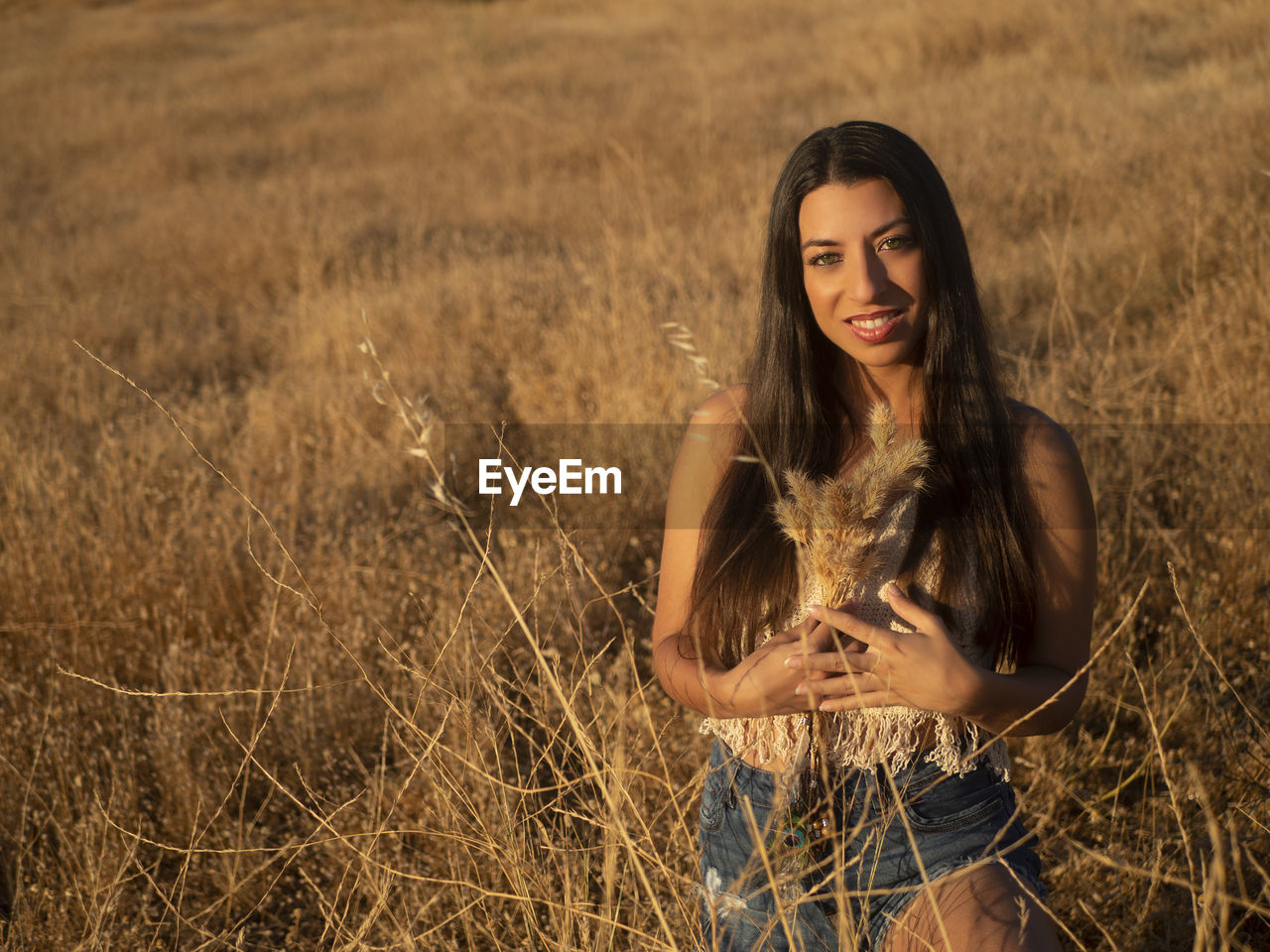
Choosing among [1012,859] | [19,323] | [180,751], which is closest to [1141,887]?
[1012,859]

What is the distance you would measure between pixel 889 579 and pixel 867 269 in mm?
545

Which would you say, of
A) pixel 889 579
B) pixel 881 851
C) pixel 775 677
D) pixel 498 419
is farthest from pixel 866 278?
pixel 498 419

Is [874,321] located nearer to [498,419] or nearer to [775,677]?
[775,677]

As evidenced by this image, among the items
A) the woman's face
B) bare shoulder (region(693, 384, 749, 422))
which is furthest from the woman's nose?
bare shoulder (region(693, 384, 749, 422))

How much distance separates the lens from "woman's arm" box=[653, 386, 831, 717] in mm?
1569

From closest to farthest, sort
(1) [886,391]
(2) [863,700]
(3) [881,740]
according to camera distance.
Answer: (2) [863,700] → (3) [881,740] → (1) [886,391]

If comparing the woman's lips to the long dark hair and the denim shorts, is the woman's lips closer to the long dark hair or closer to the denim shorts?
the long dark hair

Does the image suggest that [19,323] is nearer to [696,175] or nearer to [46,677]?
[46,677]

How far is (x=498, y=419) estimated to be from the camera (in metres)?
4.59

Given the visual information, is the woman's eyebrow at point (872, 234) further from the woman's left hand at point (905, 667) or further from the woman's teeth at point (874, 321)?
the woman's left hand at point (905, 667)

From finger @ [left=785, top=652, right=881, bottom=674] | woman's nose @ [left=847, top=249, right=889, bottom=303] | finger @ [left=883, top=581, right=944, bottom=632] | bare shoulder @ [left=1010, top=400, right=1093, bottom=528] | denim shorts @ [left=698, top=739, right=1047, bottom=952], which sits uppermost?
woman's nose @ [left=847, top=249, right=889, bottom=303]

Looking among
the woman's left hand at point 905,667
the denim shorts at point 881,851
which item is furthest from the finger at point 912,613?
the denim shorts at point 881,851

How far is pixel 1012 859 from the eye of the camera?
161cm

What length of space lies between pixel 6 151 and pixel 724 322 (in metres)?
10.8
